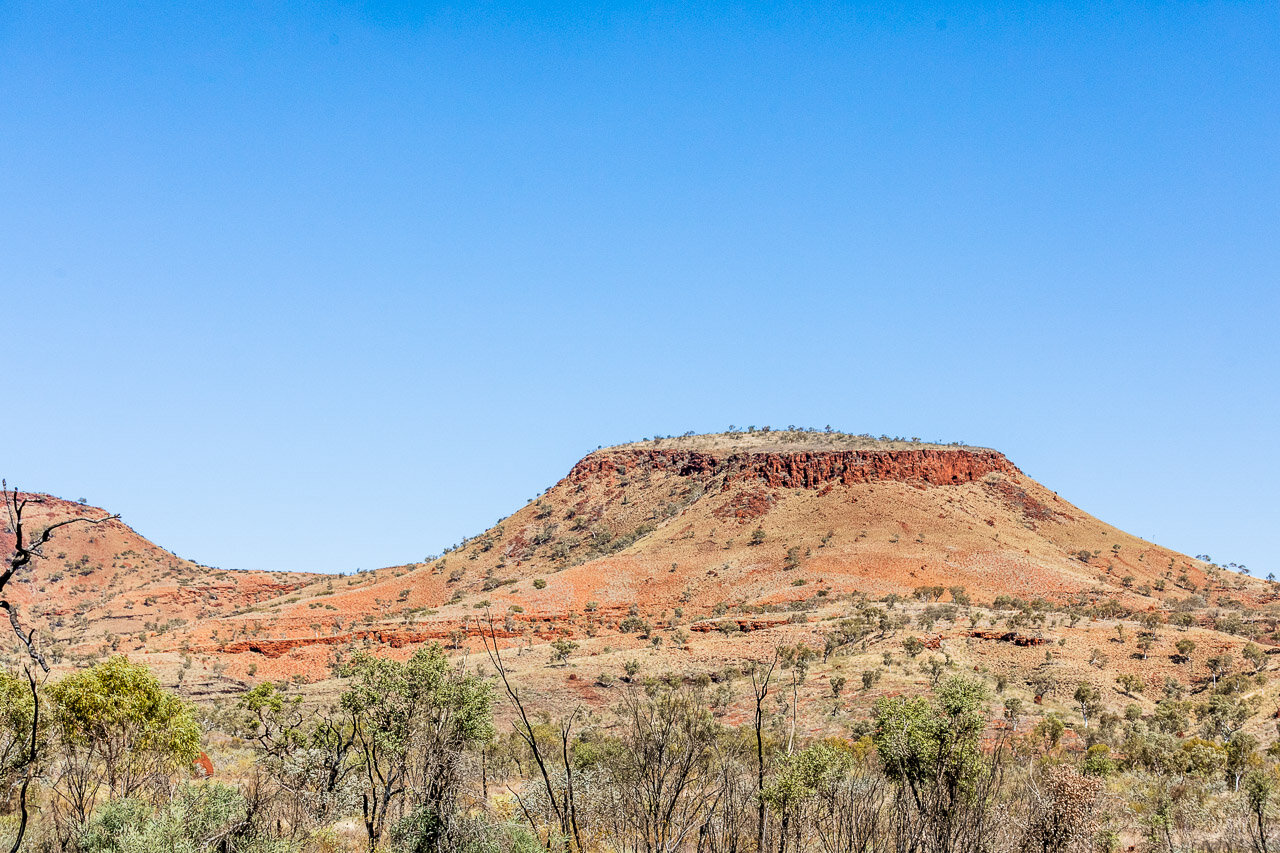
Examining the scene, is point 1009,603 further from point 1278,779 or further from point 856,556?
point 1278,779

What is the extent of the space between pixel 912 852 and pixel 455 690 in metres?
9.43

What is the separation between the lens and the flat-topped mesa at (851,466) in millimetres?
81438

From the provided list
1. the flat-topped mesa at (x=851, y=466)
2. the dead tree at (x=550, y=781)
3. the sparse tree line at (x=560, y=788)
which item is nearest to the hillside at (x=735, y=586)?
the flat-topped mesa at (x=851, y=466)

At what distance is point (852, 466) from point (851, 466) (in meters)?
0.10

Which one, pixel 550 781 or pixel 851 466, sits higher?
pixel 851 466

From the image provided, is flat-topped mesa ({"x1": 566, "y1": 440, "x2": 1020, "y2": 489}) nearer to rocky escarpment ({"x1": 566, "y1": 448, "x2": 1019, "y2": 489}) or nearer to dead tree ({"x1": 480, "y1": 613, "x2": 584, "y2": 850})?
rocky escarpment ({"x1": 566, "y1": 448, "x2": 1019, "y2": 489})

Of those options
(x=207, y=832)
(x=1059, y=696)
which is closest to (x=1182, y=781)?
(x=1059, y=696)

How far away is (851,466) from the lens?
8200cm

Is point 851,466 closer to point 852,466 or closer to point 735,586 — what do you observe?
point 852,466

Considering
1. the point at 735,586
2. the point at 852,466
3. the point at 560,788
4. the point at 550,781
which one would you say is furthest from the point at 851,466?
the point at 560,788

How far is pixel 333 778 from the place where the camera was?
737 inches

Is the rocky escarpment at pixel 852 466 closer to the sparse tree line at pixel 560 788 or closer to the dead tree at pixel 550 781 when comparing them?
the sparse tree line at pixel 560 788

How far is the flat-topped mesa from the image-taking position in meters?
81.4

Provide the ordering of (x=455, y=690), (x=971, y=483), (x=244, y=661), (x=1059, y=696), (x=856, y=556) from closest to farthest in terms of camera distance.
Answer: (x=455, y=690) → (x=1059, y=696) → (x=244, y=661) → (x=856, y=556) → (x=971, y=483)
